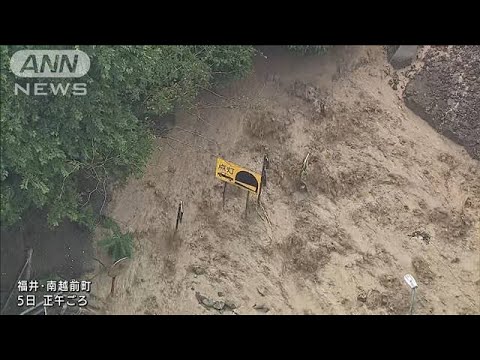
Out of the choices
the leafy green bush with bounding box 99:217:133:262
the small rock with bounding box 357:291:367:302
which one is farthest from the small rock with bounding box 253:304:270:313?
the leafy green bush with bounding box 99:217:133:262

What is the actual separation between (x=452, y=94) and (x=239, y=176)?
6399mm

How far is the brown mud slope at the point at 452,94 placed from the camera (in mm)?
13602

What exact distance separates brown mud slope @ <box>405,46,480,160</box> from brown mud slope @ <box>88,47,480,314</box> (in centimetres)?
31

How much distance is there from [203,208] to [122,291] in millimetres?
2595

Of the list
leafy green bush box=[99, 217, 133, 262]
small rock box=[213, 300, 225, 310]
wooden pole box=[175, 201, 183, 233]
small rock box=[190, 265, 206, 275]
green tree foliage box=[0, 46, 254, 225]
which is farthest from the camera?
wooden pole box=[175, 201, 183, 233]

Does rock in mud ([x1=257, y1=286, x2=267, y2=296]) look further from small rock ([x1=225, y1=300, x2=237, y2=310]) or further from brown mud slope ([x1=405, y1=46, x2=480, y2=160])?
brown mud slope ([x1=405, y1=46, x2=480, y2=160])

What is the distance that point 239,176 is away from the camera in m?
11.3

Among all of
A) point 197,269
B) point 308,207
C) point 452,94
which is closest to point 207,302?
point 197,269

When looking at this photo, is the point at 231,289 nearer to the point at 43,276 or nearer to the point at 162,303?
the point at 162,303

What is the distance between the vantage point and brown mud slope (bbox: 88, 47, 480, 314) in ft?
35.8

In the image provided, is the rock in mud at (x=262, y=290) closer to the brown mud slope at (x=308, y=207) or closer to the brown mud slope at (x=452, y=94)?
the brown mud slope at (x=308, y=207)

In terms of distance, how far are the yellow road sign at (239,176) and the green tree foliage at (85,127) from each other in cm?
160

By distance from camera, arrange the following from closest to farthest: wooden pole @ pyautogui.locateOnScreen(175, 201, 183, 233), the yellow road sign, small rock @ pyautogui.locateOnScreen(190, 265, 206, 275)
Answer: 1. small rock @ pyautogui.locateOnScreen(190, 265, 206, 275)
2. the yellow road sign
3. wooden pole @ pyautogui.locateOnScreen(175, 201, 183, 233)

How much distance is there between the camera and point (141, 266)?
11.0 metres
